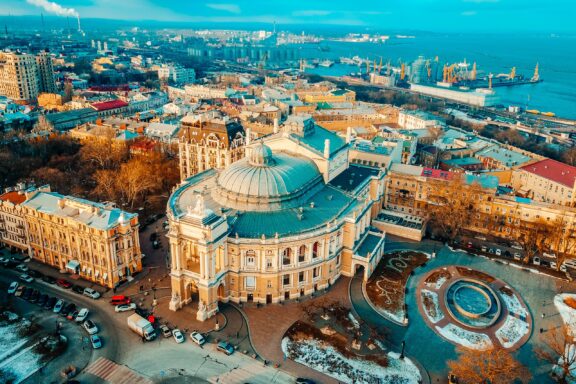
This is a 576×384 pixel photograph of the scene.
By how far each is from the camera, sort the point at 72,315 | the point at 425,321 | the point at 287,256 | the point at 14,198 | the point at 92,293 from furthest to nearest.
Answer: the point at 14,198
the point at 287,256
the point at 92,293
the point at 425,321
the point at 72,315

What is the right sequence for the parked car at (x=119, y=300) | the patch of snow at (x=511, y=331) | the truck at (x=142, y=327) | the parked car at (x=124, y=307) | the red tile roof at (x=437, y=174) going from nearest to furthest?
the truck at (x=142, y=327) < the patch of snow at (x=511, y=331) < the parked car at (x=124, y=307) < the parked car at (x=119, y=300) < the red tile roof at (x=437, y=174)

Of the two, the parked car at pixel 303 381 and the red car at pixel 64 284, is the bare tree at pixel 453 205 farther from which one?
the red car at pixel 64 284

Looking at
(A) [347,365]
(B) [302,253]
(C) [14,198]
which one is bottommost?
(A) [347,365]

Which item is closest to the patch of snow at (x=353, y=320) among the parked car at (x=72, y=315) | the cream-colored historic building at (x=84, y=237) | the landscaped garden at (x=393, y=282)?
the landscaped garden at (x=393, y=282)

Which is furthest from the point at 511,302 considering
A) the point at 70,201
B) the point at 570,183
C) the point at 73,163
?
the point at 73,163

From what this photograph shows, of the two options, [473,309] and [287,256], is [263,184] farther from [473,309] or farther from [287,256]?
[473,309]

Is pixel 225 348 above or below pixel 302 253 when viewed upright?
below

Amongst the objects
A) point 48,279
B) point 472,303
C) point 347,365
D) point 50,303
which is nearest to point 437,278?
point 472,303
